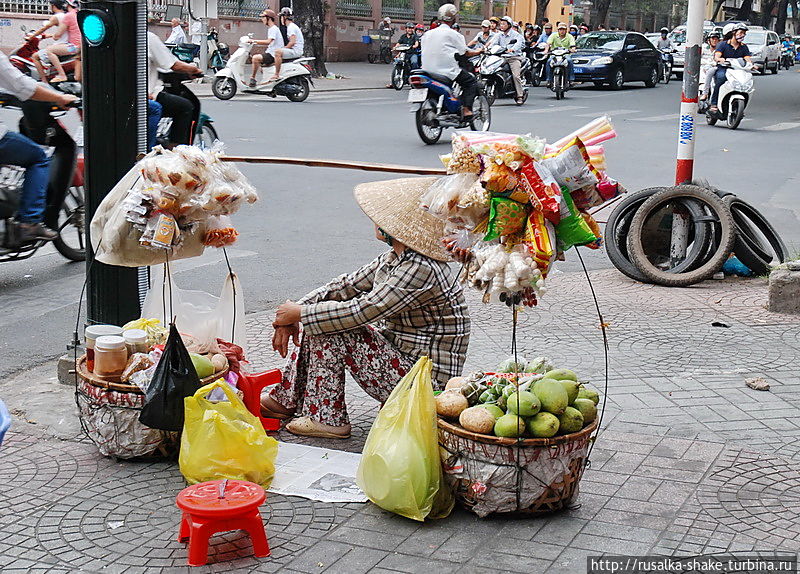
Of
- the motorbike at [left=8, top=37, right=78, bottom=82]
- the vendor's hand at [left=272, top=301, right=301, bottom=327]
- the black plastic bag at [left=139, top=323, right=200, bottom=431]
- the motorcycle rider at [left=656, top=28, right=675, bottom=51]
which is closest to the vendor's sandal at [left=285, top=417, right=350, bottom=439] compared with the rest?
the vendor's hand at [left=272, top=301, right=301, bottom=327]

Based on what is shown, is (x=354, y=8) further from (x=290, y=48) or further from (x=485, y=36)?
(x=290, y=48)

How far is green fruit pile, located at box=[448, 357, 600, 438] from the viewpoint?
3.40m

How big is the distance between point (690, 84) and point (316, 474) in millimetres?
4934

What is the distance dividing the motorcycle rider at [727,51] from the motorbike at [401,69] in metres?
9.14

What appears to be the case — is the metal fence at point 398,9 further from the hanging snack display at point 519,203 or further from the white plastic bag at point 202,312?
the hanging snack display at point 519,203

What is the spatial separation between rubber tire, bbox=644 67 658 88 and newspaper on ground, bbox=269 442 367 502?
26.0m

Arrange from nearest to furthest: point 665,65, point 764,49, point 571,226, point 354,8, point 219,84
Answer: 1. point 571,226
2. point 219,84
3. point 665,65
4. point 354,8
5. point 764,49

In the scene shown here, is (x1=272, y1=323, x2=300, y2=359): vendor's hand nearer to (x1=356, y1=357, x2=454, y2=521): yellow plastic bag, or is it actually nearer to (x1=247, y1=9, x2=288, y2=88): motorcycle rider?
(x1=356, y1=357, x2=454, y2=521): yellow plastic bag

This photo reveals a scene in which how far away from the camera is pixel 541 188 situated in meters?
3.29

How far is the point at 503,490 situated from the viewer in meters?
3.43

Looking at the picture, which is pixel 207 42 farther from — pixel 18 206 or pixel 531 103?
pixel 18 206

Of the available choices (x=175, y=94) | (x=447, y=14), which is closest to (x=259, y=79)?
(x=447, y=14)

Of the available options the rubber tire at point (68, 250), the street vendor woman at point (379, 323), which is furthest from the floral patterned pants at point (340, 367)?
the rubber tire at point (68, 250)

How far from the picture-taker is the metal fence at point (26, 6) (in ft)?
81.6
